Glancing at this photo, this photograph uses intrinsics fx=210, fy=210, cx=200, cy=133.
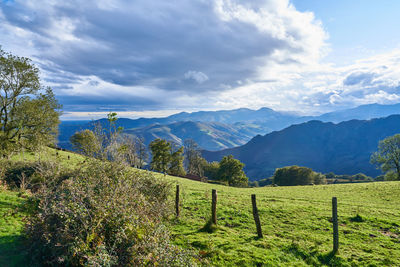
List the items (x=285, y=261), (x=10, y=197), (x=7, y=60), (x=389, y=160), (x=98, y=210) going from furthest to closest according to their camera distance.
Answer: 1. (x=389, y=160)
2. (x=7, y=60)
3. (x=10, y=197)
4. (x=285, y=261)
5. (x=98, y=210)

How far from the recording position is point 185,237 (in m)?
12.7

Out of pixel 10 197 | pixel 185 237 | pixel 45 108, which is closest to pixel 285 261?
pixel 185 237

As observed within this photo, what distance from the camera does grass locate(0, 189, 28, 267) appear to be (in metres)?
A: 8.83

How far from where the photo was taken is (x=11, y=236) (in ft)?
34.7

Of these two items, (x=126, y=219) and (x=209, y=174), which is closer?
(x=126, y=219)

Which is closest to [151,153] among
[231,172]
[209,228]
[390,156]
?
[231,172]

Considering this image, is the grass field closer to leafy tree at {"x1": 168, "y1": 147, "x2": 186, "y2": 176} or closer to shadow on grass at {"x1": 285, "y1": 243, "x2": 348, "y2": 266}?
shadow on grass at {"x1": 285, "y1": 243, "x2": 348, "y2": 266}

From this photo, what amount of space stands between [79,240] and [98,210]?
1.14 m

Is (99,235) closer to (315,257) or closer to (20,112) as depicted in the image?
(315,257)

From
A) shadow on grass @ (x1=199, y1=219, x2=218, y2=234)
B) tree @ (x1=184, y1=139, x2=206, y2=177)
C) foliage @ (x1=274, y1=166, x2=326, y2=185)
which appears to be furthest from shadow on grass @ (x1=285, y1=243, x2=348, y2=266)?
tree @ (x1=184, y1=139, x2=206, y2=177)

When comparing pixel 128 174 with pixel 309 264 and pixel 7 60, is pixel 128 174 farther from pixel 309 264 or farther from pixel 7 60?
pixel 7 60

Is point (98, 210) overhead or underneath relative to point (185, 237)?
overhead

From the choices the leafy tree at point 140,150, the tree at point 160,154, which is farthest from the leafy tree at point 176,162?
the leafy tree at point 140,150

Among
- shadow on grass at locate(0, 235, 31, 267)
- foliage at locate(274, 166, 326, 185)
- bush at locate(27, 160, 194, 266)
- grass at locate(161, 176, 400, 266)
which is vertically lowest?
foliage at locate(274, 166, 326, 185)
